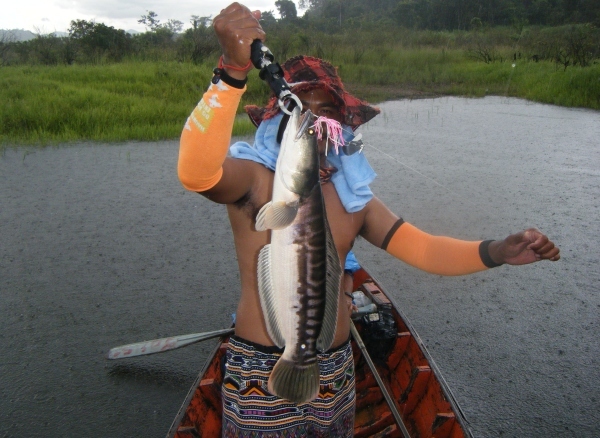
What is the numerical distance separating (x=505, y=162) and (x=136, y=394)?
7927 mm

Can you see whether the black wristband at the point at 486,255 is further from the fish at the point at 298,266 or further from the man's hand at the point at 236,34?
the man's hand at the point at 236,34

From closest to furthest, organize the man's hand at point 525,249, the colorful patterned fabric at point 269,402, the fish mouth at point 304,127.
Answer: the fish mouth at point 304,127 → the man's hand at point 525,249 → the colorful patterned fabric at point 269,402

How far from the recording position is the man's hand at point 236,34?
1877mm

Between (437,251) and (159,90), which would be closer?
(437,251)

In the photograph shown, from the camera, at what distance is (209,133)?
1.89 m

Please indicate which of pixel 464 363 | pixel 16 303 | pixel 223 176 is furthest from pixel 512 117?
pixel 223 176

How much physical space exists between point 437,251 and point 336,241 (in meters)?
0.46

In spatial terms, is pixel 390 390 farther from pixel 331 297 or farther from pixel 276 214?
pixel 276 214

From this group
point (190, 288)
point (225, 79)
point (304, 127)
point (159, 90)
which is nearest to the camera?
point (304, 127)

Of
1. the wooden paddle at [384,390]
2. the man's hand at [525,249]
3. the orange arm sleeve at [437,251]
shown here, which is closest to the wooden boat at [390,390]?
the wooden paddle at [384,390]

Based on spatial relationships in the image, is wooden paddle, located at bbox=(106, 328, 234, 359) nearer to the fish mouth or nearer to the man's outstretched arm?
the man's outstretched arm

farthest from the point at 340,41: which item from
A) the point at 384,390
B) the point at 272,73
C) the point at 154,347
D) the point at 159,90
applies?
the point at 272,73

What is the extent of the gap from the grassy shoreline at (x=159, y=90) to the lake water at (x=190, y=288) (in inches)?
41.7

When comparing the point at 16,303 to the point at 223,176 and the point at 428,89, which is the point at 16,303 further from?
the point at 428,89
